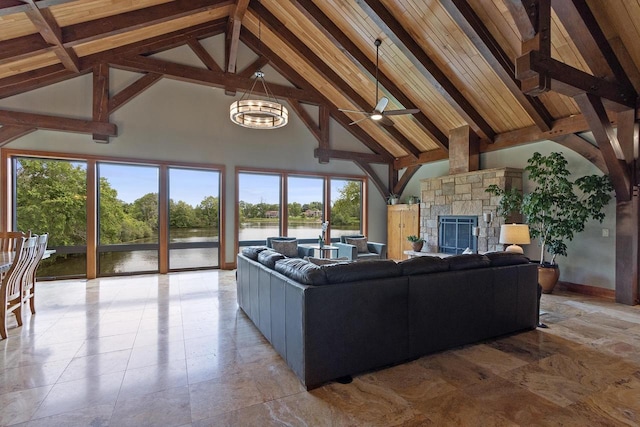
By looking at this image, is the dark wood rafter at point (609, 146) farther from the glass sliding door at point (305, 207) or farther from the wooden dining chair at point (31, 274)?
the wooden dining chair at point (31, 274)

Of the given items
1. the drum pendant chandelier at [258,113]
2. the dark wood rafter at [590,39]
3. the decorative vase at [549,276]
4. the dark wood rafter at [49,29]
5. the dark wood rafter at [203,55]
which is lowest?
the decorative vase at [549,276]

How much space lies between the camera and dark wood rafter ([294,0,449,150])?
5.76m

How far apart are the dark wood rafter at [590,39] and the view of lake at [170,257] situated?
663cm

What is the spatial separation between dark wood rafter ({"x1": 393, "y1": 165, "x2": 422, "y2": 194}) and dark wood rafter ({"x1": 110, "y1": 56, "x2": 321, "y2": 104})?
161 inches

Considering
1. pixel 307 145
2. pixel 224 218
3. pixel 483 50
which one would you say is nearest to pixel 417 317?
pixel 483 50

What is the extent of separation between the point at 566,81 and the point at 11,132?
9.05 metres

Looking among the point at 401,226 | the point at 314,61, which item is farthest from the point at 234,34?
the point at 401,226

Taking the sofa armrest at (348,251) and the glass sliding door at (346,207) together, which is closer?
the sofa armrest at (348,251)

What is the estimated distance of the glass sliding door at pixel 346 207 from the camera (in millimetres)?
9297

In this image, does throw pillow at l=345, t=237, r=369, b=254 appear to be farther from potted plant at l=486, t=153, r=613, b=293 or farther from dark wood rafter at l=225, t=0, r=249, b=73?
dark wood rafter at l=225, t=0, r=249, b=73

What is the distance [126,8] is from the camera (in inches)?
200

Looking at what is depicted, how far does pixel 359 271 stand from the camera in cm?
269

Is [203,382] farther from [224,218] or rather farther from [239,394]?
[224,218]

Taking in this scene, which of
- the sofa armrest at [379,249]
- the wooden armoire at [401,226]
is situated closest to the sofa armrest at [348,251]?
the sofa armrest at [379,249]
